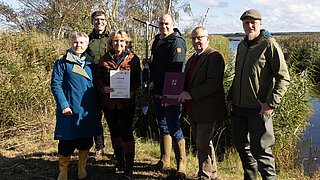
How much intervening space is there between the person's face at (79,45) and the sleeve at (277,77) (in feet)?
7.11

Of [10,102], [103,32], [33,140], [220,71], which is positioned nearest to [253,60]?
[220,71]

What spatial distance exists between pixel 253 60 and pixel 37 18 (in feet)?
61.6

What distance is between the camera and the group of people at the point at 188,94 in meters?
2.56

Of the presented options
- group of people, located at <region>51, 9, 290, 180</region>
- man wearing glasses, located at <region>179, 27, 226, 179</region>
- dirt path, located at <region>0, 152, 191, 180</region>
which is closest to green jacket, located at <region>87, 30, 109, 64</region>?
group of people, located at <region>51, 9, 290, 180</region>

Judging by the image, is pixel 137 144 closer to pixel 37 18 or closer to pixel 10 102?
pixel 10 102

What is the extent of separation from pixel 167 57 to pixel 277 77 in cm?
138

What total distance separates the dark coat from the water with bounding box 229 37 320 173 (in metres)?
2.13

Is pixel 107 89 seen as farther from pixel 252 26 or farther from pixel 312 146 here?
pixel 312 146

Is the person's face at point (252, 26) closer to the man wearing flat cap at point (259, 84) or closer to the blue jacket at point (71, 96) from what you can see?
the man wearing flat cap at point (259, 84)

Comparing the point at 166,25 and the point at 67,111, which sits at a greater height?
the point at 166,25

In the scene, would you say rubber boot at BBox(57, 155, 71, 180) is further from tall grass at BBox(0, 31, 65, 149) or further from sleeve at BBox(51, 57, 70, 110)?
tall grass at BBox(0, 31, 65, 149)

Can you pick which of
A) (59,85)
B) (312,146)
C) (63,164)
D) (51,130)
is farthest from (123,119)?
(312,146)

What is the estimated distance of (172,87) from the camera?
10.2ft

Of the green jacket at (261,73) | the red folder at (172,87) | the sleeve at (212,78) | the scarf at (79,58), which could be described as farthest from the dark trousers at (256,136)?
the scarf at (79,58)
